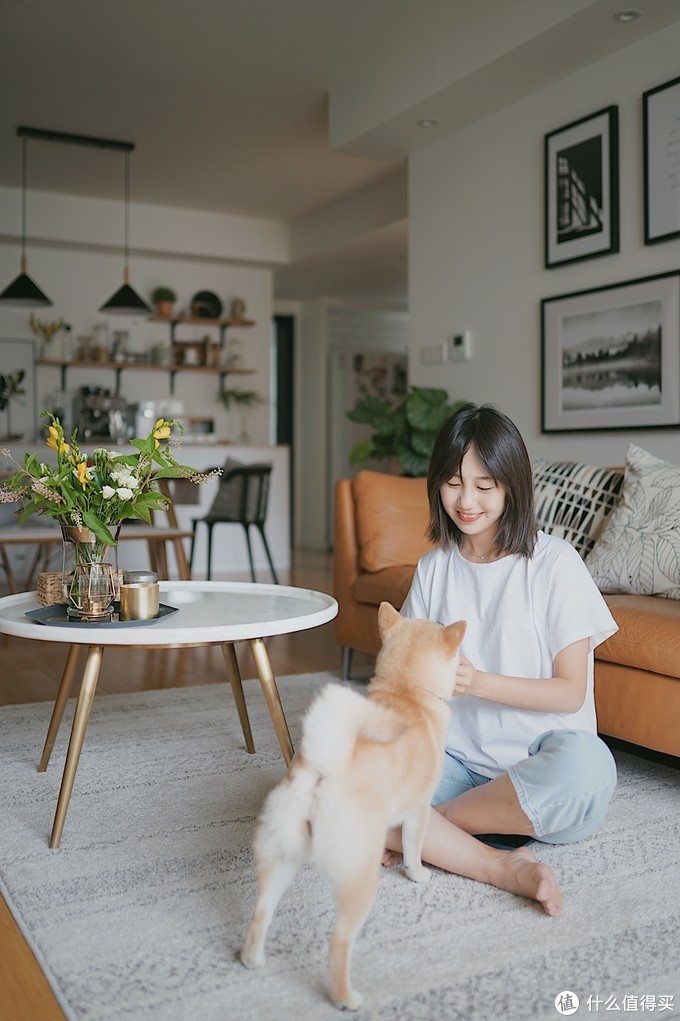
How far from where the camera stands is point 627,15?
3320 millimetres

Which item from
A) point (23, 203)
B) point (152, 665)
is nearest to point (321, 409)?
point (23, 203)

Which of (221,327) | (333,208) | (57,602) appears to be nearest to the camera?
(57,602)

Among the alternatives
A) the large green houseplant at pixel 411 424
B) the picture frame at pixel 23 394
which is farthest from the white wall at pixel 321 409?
the large green houseplant at pixel 411 424

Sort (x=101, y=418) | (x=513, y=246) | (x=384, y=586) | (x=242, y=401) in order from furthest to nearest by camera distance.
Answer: (x=242, y=401)
(x=101, y=418)
(x=513, y=246)
(x=384, y=586)

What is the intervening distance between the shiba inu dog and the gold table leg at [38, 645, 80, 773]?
966 millimetres

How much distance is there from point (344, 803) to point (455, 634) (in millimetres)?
343

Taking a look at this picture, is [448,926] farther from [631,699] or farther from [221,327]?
[221,327]

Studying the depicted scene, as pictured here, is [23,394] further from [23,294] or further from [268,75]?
[268,75]

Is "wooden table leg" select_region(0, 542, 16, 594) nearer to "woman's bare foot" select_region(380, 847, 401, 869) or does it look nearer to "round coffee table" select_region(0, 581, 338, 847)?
"round coffee table" select_region(0, 581, 338, 847)

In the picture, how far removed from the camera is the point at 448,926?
4.92 feet

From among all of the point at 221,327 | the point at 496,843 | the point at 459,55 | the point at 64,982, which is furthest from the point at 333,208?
the point at 64,982

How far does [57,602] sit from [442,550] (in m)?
0.97

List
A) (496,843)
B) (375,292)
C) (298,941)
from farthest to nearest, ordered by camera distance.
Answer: (375,292) → (496,843) → (298,941)

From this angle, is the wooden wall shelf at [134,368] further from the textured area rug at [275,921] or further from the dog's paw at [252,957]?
the dog's paw at [252,957]
